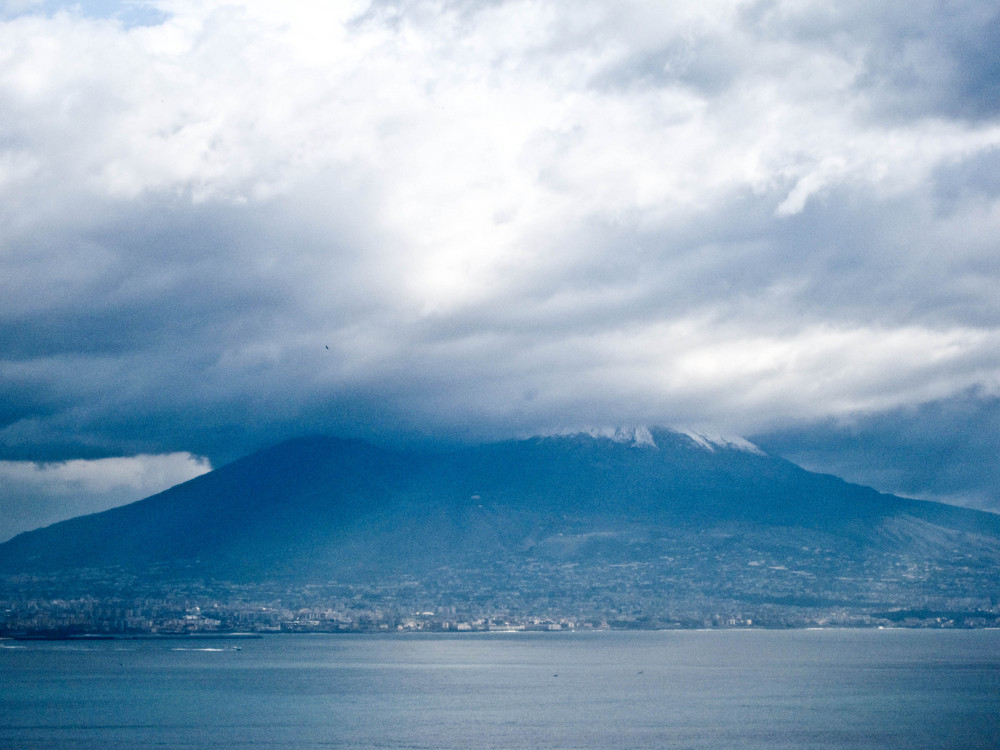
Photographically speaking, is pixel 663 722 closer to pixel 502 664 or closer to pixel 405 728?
pixel 405 728

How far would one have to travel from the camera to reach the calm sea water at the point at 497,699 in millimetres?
71562

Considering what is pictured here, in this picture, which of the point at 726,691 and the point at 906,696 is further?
the point at 726,691

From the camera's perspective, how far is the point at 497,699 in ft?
305

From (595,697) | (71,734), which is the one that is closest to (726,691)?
(595,697)

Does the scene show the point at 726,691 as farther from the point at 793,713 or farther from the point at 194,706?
the point at 194,706

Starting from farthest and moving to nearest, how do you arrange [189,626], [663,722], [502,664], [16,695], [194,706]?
[189,626], [502,664], [16,695], [194,706], [663,722]

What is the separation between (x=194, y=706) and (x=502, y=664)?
2152 inches

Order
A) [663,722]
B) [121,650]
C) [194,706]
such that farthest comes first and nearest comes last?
[121,650]
[194,706]
[663,722]

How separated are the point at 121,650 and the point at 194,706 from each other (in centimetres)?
7000

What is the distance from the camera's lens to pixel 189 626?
184750 millimetres

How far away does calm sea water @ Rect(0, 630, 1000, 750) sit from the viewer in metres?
71.6

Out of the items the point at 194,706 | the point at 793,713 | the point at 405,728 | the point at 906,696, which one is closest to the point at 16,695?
the point at 194,706

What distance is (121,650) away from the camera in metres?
152

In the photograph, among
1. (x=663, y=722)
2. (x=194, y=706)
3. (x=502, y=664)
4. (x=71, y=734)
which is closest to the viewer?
(x=71, y=734)
